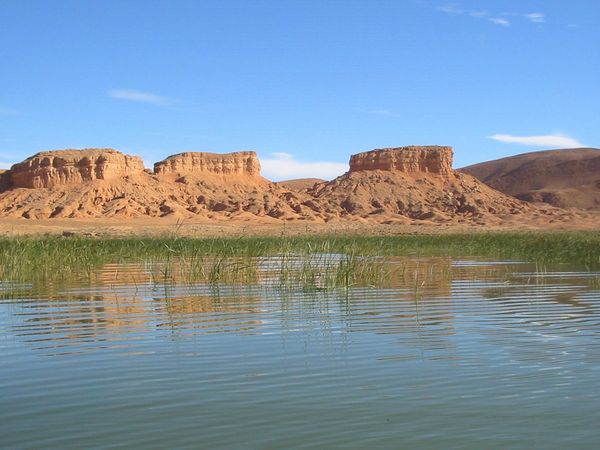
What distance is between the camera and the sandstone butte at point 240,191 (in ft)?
274

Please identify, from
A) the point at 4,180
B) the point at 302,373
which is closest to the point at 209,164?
the point at 4,180

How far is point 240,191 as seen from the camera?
9844 cm

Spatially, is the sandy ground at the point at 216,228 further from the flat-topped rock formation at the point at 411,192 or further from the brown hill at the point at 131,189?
the flat-topped rock formation at the point at 411,192

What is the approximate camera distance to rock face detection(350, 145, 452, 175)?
10825 cm

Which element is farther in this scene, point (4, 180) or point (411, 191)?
point (411, 191)

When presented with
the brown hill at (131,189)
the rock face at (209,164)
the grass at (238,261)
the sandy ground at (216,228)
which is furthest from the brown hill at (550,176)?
the grass at (238,261)

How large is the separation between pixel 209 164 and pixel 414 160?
24955mm

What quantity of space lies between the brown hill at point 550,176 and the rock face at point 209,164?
50.1 m

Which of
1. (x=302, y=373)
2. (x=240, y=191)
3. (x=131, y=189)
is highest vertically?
(x=240, y=191)

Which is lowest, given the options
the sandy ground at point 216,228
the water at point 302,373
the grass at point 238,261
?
the water at point 302,373

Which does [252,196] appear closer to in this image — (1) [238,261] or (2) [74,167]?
(2) [74,167]

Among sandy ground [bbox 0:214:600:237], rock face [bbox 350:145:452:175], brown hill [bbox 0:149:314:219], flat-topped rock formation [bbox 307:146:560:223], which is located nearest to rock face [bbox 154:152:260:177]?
brown hill [bbox 0:149:314:219]

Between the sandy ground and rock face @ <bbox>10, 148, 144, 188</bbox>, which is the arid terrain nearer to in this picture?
rock face @ <bbox>10, 148, 144, 188</bbox>

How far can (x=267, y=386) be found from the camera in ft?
21.8
